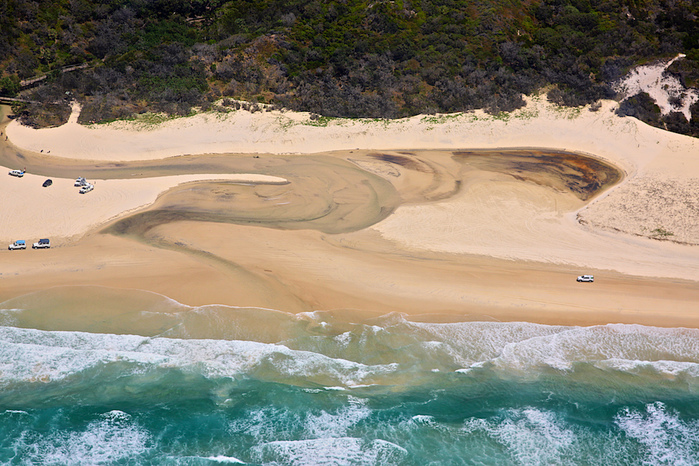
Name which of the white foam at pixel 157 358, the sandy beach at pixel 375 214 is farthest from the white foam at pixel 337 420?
the sandy beach at pixel 375 214

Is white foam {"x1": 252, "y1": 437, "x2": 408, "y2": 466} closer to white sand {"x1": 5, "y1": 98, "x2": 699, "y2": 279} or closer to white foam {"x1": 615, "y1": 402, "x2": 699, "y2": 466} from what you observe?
white foam {"x1": 615, "y1": 402, "x2": 699, "y2": 466}

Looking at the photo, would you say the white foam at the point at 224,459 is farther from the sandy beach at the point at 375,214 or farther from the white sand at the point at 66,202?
the white sand at the point at 66,202

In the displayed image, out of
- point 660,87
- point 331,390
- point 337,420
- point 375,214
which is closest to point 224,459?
point 337,420

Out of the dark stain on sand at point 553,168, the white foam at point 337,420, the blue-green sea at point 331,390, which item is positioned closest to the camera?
the blue-green sea at point 331,390

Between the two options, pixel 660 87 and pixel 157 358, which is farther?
pixel 660 87

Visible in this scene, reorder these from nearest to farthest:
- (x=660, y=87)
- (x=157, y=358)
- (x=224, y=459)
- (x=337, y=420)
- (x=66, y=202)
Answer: (x=224, y=459) → (x=337, y=420) → (x=157, y=358) → (x=66, y=202) → (x=660, y=87)

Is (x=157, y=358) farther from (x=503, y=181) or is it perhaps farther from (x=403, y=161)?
(x=503, y=181)

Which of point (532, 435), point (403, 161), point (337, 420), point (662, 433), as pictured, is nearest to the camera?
point (532, 435)

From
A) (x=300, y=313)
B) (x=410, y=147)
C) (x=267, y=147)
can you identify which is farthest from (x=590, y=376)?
(x=267, y=147)
